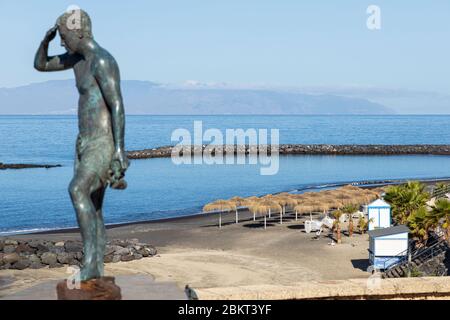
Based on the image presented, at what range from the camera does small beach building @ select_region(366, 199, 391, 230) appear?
2670 centimetres

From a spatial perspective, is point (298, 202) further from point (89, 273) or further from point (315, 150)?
point (315, 150)

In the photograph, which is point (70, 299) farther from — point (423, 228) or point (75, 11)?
point (423, 228)

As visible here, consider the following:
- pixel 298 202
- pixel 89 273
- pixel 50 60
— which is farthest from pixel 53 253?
pixel 89 273

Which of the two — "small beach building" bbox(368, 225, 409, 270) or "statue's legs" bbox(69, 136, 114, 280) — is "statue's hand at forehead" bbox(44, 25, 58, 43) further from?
"small beach building" bbox(368, 225, 409, 270)

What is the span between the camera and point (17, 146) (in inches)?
5531

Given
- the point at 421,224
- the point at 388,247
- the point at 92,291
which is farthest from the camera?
the point at 421,224

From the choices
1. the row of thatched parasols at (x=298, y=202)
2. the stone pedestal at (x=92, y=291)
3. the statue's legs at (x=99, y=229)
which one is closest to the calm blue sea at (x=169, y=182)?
the row of thatched parasols at (x=298, y=202)

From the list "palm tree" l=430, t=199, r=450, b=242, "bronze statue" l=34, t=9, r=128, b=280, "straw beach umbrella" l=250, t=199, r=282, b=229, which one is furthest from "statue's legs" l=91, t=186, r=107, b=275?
"straw beach umbrella" l=250, t=199, r=282, b=229

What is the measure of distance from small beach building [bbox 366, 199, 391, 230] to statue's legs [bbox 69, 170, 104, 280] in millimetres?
20506

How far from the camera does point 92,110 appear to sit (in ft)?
24.4

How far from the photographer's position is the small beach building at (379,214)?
2670 centimetres

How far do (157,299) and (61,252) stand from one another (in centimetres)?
1786

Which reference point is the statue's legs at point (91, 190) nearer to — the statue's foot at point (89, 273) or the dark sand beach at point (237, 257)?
the statue's foot at point (89, 273)

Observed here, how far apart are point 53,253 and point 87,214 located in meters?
17.7
